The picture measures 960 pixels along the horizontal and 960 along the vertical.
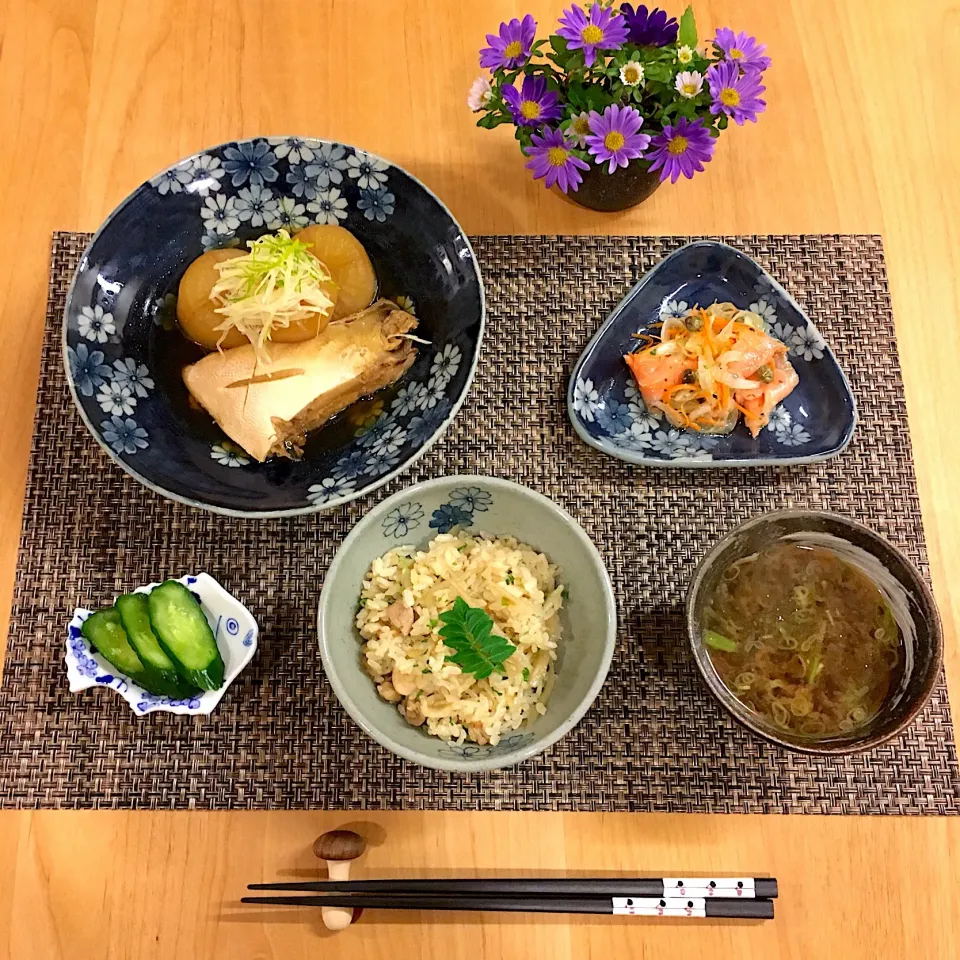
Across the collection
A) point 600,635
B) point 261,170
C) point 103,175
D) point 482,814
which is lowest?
point 482,814

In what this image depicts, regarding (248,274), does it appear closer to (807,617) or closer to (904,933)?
(807,617)

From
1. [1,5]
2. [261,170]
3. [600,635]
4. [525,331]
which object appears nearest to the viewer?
[600,635]

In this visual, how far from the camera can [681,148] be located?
1.35 metres

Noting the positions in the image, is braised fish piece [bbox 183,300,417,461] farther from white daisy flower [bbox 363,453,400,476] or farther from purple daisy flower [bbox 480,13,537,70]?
purple daisy flower [bbox 480,13,537,70]

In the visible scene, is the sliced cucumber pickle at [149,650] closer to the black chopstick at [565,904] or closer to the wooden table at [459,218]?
the wooden table at [459,218]

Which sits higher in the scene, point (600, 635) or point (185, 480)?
point (185, 480)

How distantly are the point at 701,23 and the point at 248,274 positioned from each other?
119 centimetres

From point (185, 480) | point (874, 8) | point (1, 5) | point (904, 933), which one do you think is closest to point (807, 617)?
point (904, 933)

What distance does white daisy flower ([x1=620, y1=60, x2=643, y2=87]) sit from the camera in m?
1.29

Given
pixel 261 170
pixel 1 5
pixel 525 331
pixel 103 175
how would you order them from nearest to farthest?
1. pixel 261 170
2. pixel 525 331
3. pixel 103 175
4. pixel 1 5

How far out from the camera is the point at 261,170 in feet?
4.66

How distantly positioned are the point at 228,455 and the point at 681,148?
954 millimetres

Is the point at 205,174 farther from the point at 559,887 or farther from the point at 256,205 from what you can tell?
the point at 559,887

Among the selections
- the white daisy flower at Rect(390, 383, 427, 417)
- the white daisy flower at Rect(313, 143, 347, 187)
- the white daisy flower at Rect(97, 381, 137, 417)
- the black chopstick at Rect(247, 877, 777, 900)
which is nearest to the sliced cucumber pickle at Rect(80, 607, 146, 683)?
the white daisy flower at Rect(97, 381, 137, 417)
